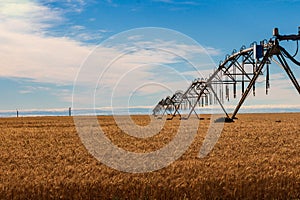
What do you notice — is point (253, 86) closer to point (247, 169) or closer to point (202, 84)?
point (202, 84)

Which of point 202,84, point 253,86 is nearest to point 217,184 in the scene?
point 253,86

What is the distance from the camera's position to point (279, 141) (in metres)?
25.2

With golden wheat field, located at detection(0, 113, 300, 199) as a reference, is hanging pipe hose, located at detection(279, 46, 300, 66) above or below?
above

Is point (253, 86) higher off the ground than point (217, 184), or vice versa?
point (253, 86)

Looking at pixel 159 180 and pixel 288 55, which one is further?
pixel 288 55

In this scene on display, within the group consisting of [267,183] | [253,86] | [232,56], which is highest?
[232,56]

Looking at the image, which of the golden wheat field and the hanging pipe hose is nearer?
the golden wheat field

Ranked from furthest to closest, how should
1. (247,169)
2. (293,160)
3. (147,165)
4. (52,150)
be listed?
(52,150)
(293,160)
(147,165)
(247,169)

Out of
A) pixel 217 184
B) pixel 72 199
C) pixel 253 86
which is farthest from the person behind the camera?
pixel 253 86

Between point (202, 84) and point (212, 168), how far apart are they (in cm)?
4775

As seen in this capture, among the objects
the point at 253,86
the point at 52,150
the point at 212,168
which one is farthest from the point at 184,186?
the point at 253,86

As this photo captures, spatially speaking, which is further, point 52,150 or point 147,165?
point 52,150

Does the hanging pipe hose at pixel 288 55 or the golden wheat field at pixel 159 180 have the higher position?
the hanging pipe hose at pixel 288 55

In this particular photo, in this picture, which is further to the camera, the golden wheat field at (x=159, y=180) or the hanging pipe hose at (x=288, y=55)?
the hanging pipe hose at (x=288, y=55)
